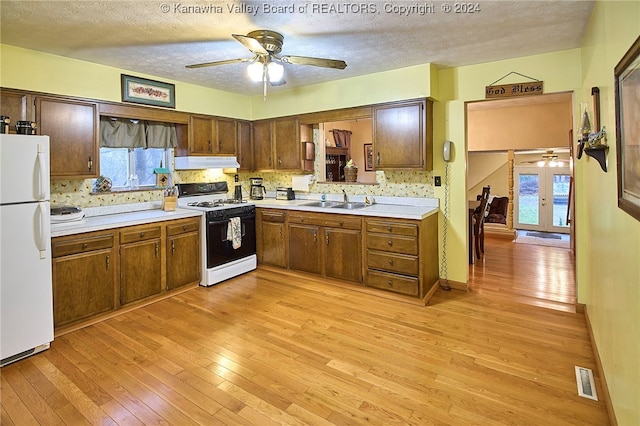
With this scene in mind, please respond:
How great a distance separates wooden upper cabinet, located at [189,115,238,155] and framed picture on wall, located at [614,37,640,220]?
4087 mm

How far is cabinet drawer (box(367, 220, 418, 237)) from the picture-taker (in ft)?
11.7

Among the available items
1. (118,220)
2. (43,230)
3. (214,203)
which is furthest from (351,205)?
(43,230)

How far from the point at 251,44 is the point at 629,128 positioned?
219cm

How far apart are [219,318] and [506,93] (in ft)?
11.6

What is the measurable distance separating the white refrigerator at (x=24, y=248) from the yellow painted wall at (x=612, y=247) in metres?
3.49

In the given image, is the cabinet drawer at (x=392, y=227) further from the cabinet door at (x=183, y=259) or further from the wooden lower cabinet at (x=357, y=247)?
the cabinet door at (x=183, y=259)

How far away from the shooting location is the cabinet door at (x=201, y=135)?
14.7ft

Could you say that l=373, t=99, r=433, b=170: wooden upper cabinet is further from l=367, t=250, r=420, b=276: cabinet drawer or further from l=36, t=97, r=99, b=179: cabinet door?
l=36, t=97, r=99, b=179: cabinet door

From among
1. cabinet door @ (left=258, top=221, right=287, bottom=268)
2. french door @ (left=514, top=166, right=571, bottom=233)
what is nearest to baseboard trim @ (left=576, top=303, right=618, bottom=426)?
cabinet door @ (left=258, top=221, right=287, bottom=268)

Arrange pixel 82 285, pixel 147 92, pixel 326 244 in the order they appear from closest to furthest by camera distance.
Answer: pixel 82 285 → pixel 147 92 → pixel 326 244

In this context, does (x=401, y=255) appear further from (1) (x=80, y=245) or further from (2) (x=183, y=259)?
(1) (x=80, y=245)

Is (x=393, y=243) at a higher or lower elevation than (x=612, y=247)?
lower

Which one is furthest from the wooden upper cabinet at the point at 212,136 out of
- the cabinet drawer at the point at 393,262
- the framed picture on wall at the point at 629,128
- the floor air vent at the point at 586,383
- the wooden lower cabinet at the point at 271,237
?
the floor air vent at the point at 586,383

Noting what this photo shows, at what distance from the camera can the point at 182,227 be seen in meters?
3.96
